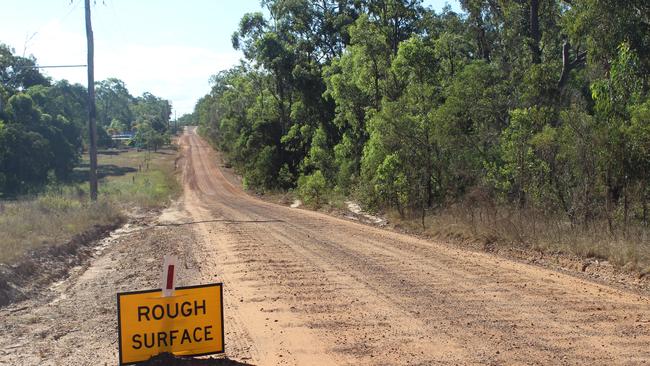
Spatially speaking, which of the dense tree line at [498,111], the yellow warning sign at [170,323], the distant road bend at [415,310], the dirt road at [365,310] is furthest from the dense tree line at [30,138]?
the yellow warning sign at [170,323]

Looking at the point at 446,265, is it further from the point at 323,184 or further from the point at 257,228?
the point at 323,184

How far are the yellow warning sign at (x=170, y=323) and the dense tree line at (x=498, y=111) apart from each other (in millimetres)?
10972

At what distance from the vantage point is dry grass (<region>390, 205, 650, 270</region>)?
11784 mm

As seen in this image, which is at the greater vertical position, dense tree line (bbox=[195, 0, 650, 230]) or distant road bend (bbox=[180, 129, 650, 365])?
dense tree line (bbox=[195, 0, 650, 230])

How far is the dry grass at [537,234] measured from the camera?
11784 millimetres

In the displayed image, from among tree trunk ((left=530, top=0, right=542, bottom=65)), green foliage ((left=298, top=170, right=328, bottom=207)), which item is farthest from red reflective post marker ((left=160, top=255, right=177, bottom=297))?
green foliage ((left=298, top=170, right=328, bottom=207))

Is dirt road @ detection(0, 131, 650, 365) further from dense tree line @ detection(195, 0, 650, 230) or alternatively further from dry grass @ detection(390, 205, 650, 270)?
dense tree line @ detection(195, 0, 650, 230)

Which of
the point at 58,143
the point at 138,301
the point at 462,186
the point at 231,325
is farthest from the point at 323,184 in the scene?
the point at 58,143

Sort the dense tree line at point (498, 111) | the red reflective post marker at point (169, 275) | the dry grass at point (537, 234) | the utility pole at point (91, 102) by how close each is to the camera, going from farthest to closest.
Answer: the utility pole at point (91, 102)
the dense tree line at point (498, 111)
the dry grass at point (537, 234)
the red reflective post marker at point (169, 275)

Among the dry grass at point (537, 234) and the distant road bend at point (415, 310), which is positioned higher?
the dry grass at point (537, 234)

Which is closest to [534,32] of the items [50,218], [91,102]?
[91,102]

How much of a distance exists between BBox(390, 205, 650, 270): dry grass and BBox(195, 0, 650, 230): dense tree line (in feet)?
2.36

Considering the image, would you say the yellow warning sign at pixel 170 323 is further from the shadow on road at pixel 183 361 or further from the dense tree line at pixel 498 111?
the dense tree line at pixel 498 111

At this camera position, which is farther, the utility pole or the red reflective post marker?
the utility pole
